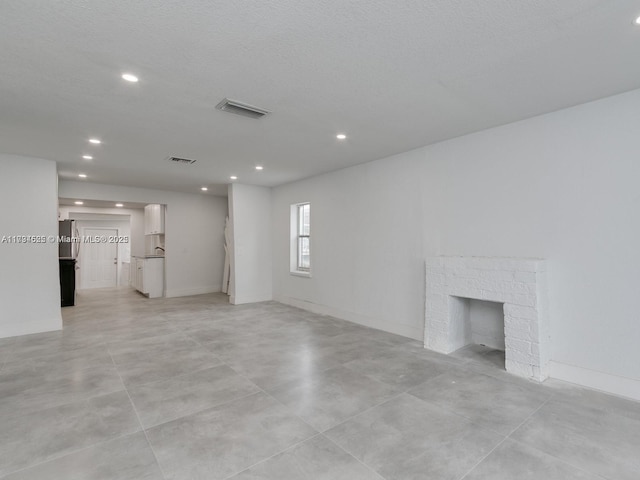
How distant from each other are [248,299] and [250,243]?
4.05 feet

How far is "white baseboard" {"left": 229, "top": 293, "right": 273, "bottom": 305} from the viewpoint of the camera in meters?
6.96

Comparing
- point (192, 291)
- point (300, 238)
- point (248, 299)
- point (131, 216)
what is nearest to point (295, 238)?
point (300, 238)

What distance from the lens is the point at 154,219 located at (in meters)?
8.65

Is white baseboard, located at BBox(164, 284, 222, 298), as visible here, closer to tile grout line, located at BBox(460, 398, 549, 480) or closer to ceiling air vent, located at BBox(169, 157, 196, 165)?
ceiling air vent, located at BBox(169, 157, 196, 165)

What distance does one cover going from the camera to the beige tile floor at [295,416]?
1.92 metres

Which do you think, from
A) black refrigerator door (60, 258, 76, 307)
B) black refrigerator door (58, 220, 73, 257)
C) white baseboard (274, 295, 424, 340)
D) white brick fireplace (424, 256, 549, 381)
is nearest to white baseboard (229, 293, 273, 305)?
white baseboard (274, 295, 424, 340)

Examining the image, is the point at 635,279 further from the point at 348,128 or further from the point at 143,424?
the point at 143,424

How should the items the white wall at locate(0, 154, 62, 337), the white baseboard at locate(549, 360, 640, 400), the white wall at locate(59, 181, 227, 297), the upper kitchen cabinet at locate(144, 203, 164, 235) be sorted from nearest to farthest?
1. the white baseboard at locate(549, 360, 640, 400)
2. the white wall at locate(0, 154, 62, 337)
3. the white wall at locate(59, 181, 227, 297)
4. the upper kitchen cabinet at locate(144, 203, 164, 235)

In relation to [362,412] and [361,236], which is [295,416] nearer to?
[362,412]

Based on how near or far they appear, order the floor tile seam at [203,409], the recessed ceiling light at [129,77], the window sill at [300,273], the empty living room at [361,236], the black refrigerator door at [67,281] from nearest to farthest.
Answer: the empty living room at [361,236]
the floor tile seam at [203,409]
the recessed ceiling light at [129,77]
the window sill at [300,273]
the black refrigerator door at [67,281]

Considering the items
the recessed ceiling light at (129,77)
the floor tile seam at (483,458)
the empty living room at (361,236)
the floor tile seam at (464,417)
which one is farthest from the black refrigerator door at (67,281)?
the floor tile seam at (483,458)

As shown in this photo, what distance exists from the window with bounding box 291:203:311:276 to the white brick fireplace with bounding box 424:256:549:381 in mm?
3278

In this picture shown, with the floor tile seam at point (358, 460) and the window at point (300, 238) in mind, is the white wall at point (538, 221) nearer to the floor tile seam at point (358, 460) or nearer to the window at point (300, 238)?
the window at point (300, 238)

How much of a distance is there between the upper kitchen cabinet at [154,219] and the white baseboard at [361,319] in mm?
3952
